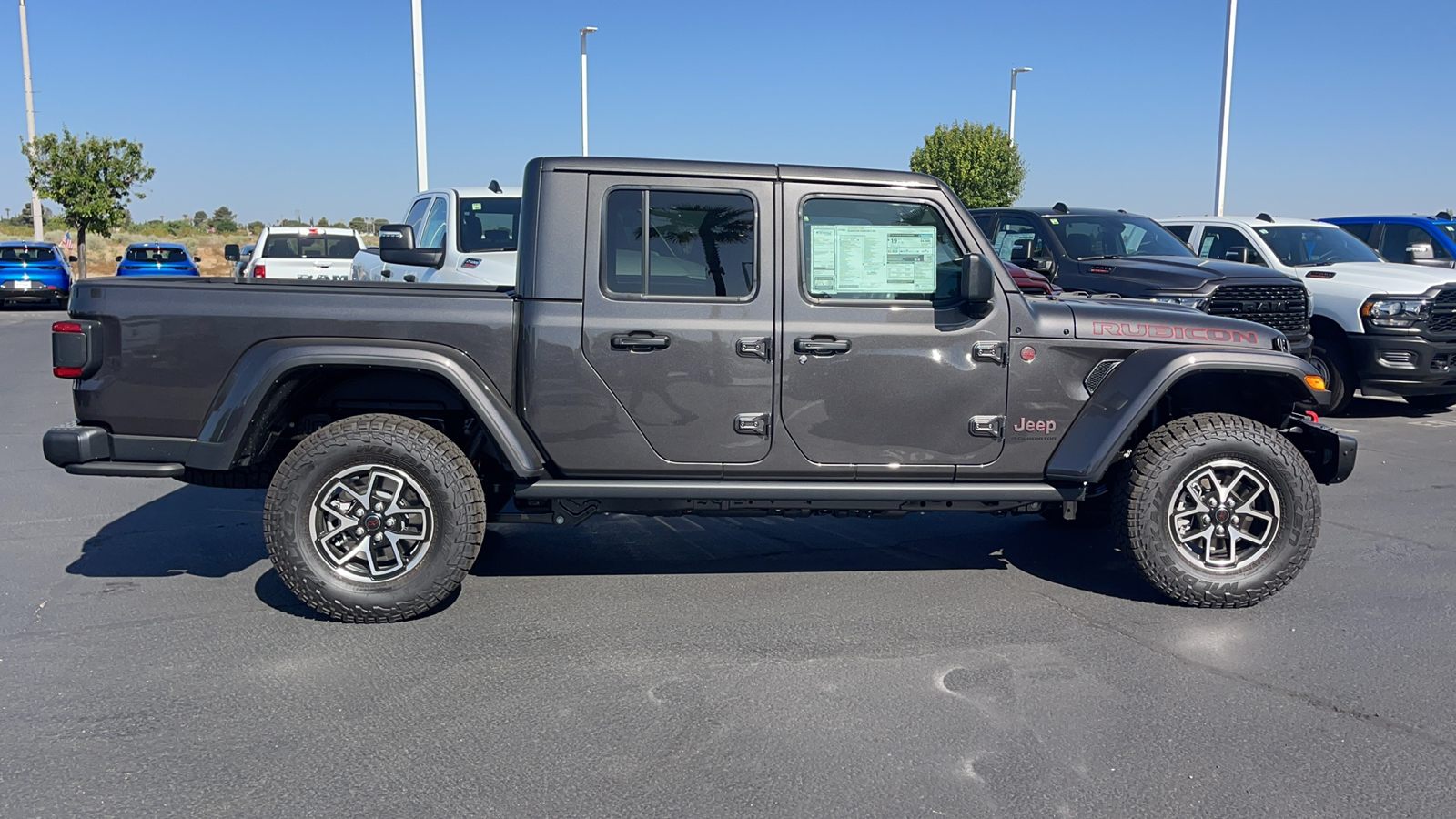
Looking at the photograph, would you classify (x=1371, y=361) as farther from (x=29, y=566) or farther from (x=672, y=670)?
(x=29, y=566)

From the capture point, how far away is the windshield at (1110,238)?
1102cm

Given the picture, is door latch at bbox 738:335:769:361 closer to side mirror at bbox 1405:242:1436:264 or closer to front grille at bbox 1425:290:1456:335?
front grille at bbox 1425:290:1456:335

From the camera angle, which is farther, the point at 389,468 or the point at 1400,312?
the point at 1400,312

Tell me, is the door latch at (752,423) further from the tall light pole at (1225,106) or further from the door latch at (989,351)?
the tall light pole at (1225,106)

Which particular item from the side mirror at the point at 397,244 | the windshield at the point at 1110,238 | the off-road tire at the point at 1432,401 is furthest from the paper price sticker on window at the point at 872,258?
the off-road tire at the point at 1432,401

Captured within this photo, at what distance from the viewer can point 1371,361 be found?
417 inches

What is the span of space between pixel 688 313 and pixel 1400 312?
8654 millimetres

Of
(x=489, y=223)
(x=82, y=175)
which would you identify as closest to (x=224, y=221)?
(x=82, y=175)

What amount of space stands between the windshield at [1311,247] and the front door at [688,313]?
8945 millimetres

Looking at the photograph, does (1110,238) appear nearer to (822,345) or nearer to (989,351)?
(989,351)

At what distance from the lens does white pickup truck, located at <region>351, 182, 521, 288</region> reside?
9.49m

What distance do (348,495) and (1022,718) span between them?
2816 mm

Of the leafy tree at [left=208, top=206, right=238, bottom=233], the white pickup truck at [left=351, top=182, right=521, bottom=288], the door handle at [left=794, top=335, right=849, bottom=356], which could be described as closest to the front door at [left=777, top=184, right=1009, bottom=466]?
the door handle at [left=794, top=335, right=849, bottom=356]

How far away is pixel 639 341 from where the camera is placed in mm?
4684
